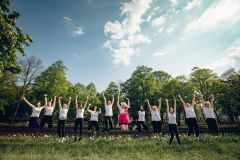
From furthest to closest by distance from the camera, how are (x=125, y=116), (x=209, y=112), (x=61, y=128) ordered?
(x=125, y=116) < (x=209, y=112) < (x=61, y=128)

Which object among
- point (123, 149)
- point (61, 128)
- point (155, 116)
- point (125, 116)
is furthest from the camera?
point (125, 116)

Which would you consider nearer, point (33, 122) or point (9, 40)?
point (33, 122)

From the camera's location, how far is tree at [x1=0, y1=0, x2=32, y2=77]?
18.2 meters

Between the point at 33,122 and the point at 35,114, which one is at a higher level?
the point at 35,114

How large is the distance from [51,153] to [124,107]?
7.66 meters

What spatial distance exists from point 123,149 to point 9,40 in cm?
1459

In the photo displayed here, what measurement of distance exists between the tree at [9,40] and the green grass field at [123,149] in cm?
923

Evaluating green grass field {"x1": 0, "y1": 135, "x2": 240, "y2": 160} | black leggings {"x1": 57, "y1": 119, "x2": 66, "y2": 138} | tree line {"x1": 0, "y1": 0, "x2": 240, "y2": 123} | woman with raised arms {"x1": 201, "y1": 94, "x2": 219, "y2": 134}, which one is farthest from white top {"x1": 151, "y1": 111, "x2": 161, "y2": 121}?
tree line {"x1": 0, "y1": 0, "x2": 240, "y2": 123}

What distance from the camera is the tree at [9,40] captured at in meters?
18.2

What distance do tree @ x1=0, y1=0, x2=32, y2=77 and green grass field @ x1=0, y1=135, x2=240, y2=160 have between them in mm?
9229

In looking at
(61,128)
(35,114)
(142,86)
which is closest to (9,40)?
(35,114)

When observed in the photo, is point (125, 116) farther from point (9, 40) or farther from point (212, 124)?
point (9, 40)

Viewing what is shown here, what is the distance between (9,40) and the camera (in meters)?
18.6

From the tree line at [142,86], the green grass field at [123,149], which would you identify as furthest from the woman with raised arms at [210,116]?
the tree line at [142,86]
